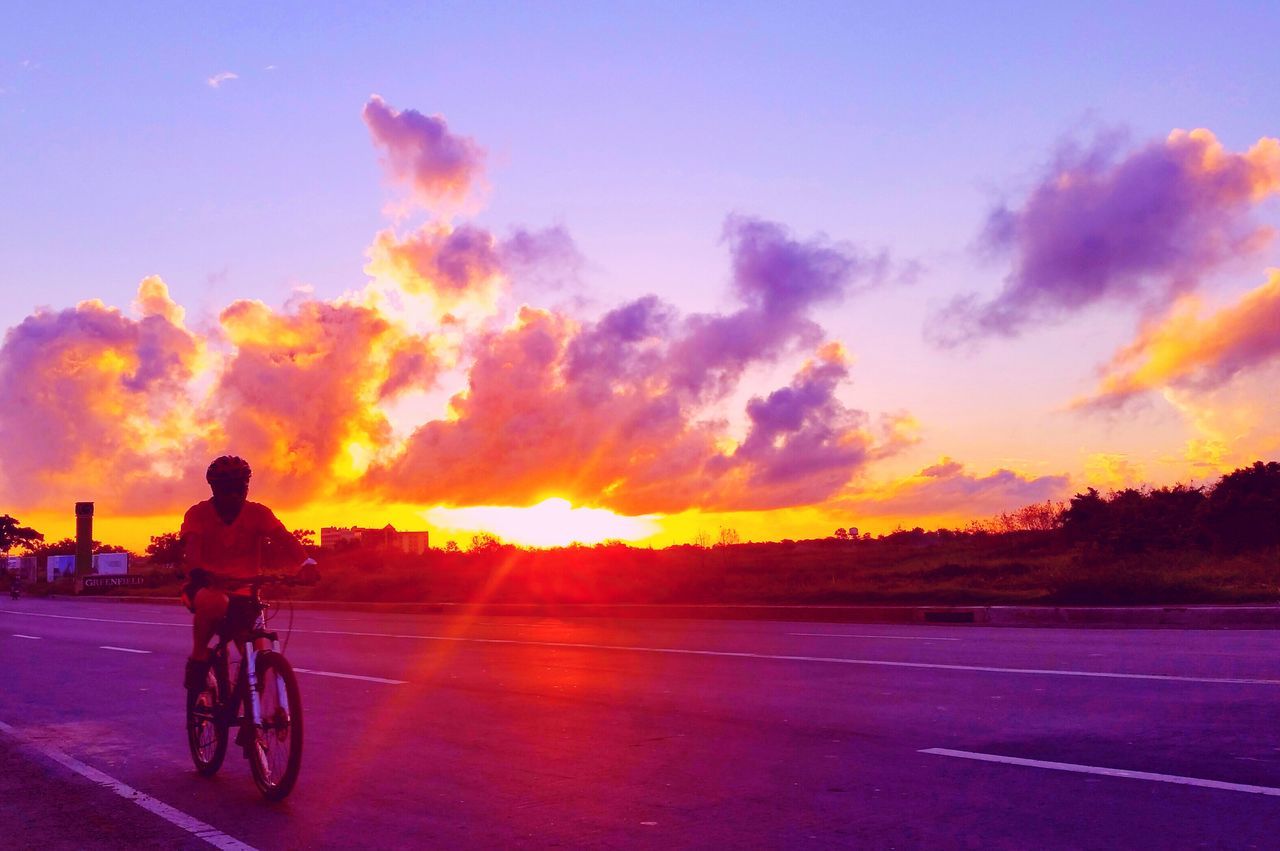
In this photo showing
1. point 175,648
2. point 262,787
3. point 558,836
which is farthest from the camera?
point 175,648

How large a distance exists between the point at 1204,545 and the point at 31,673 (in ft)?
112

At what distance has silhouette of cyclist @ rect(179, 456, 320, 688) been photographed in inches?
299

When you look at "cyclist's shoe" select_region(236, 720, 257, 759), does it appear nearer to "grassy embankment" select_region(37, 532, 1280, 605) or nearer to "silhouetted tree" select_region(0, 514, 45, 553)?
"grassy embankment" select_region(37, 532, 1280, 605)

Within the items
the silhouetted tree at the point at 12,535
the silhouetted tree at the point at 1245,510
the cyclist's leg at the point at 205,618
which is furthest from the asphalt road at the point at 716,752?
the silhouetted tree at the point at 12,535

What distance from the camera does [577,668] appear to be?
1459cm

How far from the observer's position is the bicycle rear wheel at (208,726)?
7.88m

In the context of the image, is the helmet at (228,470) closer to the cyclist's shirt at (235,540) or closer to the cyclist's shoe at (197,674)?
the cyclist's shirt at (235,540)

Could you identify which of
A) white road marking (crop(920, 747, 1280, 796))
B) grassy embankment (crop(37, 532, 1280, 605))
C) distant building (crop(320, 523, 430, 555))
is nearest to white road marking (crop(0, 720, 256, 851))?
white road marking (crop(920, 747, 1280, 796))

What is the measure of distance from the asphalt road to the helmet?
1.92 meters

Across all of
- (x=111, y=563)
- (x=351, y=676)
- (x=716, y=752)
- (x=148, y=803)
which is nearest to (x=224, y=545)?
(x=148, y=803)

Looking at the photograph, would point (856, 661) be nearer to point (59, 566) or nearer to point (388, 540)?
point (388, 540)

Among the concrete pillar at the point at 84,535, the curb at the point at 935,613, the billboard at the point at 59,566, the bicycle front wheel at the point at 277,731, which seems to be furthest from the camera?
the billboard at the point at 59,566

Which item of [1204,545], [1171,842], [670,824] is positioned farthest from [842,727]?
[1204,545]

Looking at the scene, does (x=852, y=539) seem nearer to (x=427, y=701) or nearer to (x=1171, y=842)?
(x=427, y=701)
